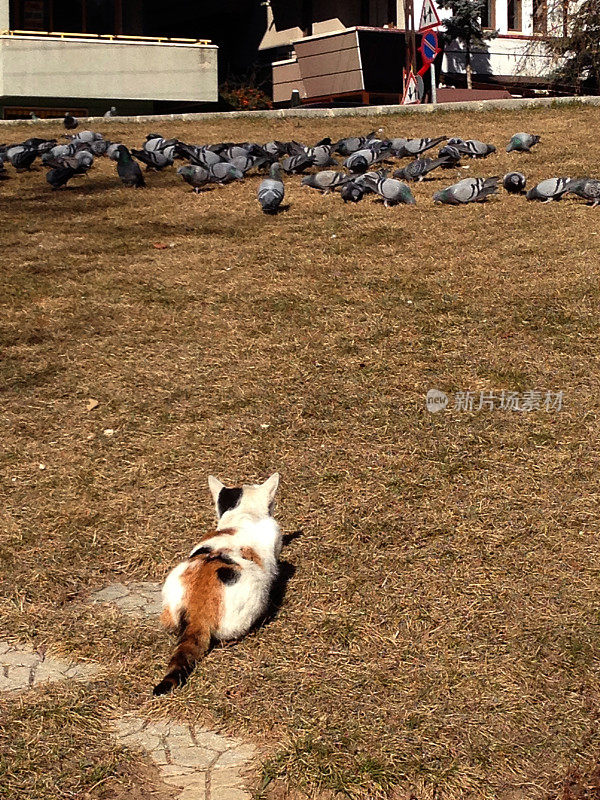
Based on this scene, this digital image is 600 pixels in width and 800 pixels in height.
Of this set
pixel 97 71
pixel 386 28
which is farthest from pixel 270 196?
pixel 386 28

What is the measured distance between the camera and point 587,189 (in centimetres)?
1127

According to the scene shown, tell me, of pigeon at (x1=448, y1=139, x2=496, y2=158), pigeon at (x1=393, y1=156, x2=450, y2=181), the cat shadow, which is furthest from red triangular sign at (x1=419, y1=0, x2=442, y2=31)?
the cat shadow

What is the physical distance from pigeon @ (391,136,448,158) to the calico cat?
421 inches

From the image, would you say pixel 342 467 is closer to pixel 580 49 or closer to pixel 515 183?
pixel 515 183

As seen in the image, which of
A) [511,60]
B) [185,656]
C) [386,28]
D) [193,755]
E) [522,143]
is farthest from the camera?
[511,60]

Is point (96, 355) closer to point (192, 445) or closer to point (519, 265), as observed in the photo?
point (192, 445)

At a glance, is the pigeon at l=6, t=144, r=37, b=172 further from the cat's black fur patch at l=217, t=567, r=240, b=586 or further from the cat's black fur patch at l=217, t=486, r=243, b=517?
the cat's black fur patch at l=217, t=567, r=240, b=586

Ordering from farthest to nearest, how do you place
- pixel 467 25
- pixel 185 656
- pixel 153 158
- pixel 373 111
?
pixel 467 25
pixel 373 111
pixel 153 158
pixel 185 656

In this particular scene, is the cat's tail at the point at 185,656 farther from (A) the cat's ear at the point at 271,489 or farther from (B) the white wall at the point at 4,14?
(B) the white wall at the point at 4,14

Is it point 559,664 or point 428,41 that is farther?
point 428,41

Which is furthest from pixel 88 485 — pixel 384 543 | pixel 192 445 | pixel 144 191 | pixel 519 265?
pixel 144 191

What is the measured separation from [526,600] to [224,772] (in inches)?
72.6

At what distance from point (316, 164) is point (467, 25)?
656 inches

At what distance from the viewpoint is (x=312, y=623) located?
15.0 feet
